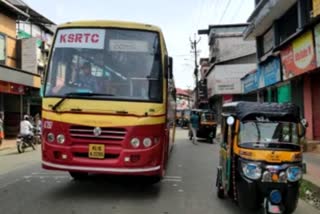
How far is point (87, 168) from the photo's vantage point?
9180 millimetres

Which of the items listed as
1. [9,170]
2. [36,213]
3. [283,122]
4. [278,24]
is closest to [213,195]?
[283,122]

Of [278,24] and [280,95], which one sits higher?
[278,24]

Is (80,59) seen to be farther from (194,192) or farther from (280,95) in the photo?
(280,95)

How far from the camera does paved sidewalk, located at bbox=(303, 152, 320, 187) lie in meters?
12.2

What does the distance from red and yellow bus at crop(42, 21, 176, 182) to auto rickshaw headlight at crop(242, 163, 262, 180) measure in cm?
249

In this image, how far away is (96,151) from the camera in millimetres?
9227

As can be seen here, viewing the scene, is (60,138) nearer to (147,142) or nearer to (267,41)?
(147,142)

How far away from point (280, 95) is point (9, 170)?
51.3 feet

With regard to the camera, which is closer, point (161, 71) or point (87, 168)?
point (87, 168)

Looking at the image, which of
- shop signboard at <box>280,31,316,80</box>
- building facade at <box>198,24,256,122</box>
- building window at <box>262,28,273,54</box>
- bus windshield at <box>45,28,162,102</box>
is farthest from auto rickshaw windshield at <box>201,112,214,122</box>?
bus windshield at <box>45,28,162,102</box>

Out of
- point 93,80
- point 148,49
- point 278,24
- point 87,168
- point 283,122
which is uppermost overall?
point 278,24

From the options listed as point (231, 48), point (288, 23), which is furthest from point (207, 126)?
point (231, 48)

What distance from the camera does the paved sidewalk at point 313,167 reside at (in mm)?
12180

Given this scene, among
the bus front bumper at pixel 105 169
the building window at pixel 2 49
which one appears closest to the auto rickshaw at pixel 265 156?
the bus front bumper at pixel 105 169
